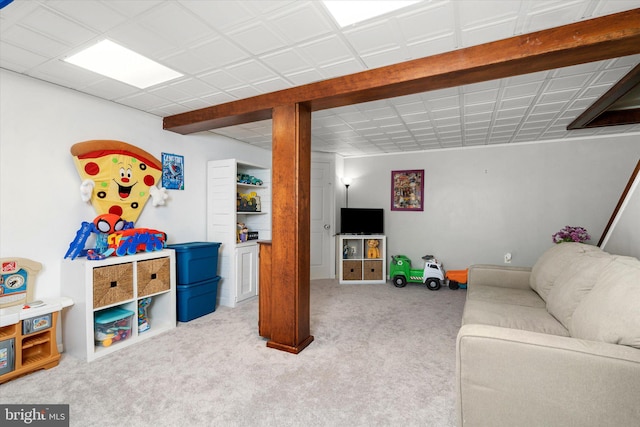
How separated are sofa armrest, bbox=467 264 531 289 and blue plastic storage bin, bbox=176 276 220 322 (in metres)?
2.93

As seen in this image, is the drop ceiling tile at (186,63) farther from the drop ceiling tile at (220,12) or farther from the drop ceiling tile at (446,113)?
the drop ceiling tile at (446,113)

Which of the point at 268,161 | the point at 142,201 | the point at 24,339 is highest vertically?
the point at 268,161

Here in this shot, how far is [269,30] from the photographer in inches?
72.4

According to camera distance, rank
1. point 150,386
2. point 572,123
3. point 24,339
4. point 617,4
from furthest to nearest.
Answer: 1. point 572,123
2. point 24,339
3. point 150,386
4. point 617,4

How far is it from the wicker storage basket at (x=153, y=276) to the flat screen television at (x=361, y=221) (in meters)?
3.07

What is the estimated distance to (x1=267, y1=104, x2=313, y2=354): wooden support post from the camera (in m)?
2.59

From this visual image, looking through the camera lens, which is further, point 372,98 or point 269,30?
point 372,98

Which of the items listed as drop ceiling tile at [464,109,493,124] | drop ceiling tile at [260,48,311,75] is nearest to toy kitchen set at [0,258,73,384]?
drop ceiling tile at [260,48,311,75]

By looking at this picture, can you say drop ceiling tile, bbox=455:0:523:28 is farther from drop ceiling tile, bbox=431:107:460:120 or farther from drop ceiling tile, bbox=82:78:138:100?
drop ceiling tile, bbox=82:78:138:100

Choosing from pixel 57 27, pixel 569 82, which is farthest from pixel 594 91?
pixel 57 27

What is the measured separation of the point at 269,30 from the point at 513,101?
2484 millimetres

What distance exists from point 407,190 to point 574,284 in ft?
11.7

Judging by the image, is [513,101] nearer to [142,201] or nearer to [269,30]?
[269,30]

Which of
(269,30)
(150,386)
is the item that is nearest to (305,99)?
(269,30)
